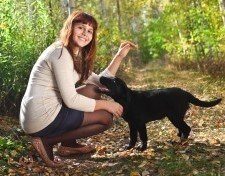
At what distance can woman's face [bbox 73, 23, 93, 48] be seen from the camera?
16.4 ft

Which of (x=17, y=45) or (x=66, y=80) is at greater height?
(x=17, y=45)

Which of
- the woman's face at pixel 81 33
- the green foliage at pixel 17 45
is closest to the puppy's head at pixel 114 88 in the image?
the woman's face at pixel 81 33

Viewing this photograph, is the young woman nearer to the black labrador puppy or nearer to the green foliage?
the black labrador puppy

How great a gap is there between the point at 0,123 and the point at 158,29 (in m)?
27.4

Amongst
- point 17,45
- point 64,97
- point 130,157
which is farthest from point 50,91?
point 17,45

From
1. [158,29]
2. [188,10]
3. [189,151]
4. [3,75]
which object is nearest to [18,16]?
[3,75]

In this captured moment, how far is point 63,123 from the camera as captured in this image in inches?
202

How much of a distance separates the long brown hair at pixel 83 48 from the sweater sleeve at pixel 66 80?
18 cm

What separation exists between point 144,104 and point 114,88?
56cm

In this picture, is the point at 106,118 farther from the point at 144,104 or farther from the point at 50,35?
the point at 50,35

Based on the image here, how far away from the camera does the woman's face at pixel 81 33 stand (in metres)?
5.01

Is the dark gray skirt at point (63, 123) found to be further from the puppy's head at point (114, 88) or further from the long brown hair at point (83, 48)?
the puppy's head at point (114, 88)

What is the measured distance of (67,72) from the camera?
15.9 feet

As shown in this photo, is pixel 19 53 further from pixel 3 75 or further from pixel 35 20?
pixel 35 20
